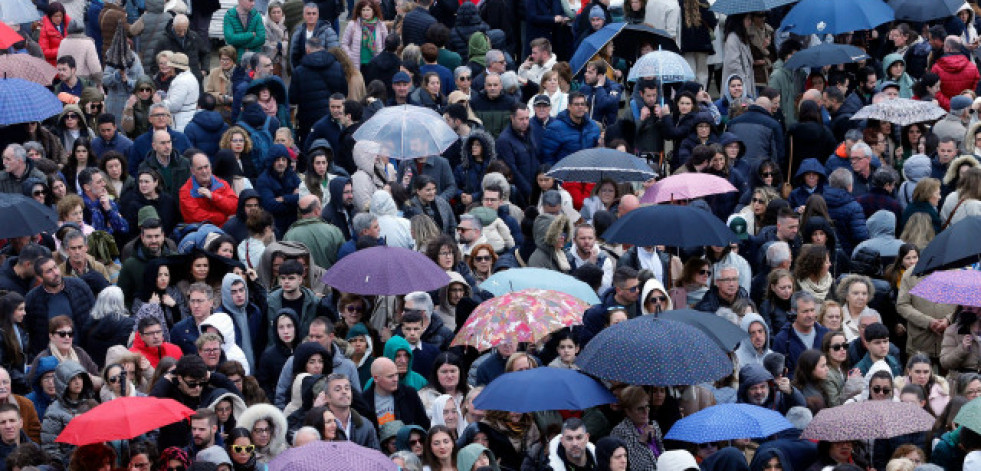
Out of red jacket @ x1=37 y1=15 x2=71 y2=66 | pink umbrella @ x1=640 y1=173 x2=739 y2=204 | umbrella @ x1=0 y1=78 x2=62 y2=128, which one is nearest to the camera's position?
pink umbrella @ x1=640 y1=173 x2=739 y2=204

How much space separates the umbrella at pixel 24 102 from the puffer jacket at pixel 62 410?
4.73 metres

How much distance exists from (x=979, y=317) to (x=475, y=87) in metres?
7.01

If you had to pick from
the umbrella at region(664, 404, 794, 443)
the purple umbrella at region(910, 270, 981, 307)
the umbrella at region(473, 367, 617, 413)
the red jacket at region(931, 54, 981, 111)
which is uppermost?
the umbrella at region(473, 367, 617, 413)

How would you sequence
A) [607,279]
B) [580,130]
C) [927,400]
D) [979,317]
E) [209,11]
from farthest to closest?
[209,11], [580,130], [607,279], [979,317], [927,400]

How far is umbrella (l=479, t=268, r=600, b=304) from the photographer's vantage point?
16.6 m

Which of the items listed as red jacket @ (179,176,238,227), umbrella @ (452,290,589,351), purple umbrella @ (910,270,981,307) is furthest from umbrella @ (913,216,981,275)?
red jacket @ (179,176,238,227)

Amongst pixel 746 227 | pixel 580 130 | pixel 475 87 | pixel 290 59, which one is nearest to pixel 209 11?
pixel 290 59

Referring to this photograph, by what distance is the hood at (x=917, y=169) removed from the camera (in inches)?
772

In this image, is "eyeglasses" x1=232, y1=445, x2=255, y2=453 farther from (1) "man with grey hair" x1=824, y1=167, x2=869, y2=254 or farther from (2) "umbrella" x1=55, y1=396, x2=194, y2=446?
(1) "man with grey hair" x1=824, y1=167, x2=869, y2=254

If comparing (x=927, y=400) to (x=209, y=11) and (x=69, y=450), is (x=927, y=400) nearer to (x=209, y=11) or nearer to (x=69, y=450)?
(x=69, y=450)

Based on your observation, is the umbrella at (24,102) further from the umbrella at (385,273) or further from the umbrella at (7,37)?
the umbrella at (385,273)

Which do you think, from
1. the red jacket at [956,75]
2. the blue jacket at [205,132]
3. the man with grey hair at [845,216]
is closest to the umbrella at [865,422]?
the man with grey hair at [845,216]

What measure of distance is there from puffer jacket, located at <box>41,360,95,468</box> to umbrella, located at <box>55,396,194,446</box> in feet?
1.69

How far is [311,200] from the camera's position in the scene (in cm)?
1809
